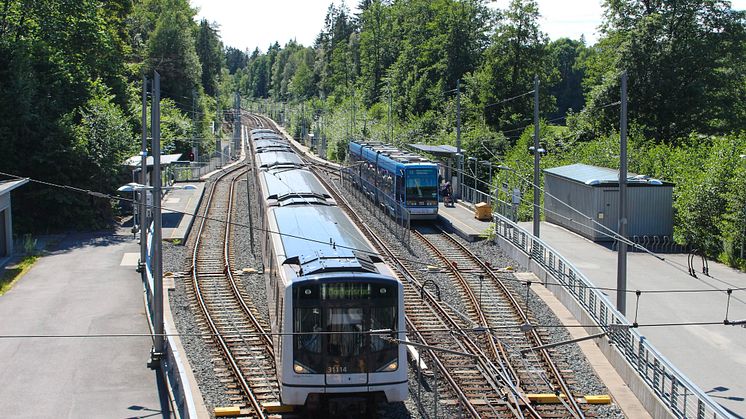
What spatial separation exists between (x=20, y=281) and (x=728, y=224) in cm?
2195

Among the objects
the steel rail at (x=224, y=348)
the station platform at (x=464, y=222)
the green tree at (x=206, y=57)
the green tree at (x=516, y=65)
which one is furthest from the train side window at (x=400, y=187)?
the green tree at (x=206, y=57)

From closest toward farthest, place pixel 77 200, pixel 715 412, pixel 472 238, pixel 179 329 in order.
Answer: pixel 715 412, pixel 179 329, pixel 472 238, pixel 77 200

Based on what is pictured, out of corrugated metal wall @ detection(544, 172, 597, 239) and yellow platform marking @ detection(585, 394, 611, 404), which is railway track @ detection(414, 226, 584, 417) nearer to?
yellow platform marking @ detection(585, 394, 611, 404)

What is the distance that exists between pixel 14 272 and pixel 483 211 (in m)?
17.4

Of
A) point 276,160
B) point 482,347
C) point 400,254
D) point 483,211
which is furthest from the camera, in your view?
point 483,211

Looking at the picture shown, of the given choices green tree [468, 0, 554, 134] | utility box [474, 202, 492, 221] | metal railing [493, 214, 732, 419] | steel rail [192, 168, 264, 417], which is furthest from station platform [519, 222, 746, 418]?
green tree [468, 0, 554, 134]

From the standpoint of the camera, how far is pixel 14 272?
1049 inches

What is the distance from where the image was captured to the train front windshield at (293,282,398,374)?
1329cm

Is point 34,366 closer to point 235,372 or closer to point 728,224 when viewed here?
point 235,372

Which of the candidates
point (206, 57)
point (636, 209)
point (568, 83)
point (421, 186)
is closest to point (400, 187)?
point (421, 186)

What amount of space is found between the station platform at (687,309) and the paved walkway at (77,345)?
977cm

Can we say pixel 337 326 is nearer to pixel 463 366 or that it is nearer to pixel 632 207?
pixel 463 366

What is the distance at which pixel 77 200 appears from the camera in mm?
34906

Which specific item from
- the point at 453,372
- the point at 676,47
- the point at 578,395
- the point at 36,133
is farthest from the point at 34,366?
the point at 676,47
